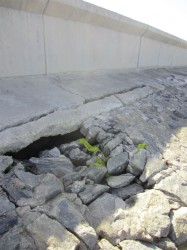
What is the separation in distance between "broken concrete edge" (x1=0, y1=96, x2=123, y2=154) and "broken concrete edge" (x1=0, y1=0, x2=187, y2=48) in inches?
43.2

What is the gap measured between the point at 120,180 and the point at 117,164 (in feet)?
0.45

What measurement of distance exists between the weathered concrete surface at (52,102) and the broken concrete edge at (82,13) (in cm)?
67

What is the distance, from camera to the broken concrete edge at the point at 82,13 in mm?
2392

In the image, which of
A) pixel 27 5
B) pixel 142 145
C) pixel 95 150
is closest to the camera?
pixel 95 150

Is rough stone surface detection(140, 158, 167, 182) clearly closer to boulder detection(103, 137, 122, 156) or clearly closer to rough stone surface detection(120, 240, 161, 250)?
boulder detection(103, 137, 122, 156)

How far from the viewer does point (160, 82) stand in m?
4.33

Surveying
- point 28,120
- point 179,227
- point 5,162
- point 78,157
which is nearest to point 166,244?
point 179,227

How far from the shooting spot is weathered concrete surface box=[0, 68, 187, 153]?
172cm

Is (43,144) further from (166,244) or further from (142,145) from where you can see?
(166,244)

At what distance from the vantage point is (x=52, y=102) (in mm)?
2209

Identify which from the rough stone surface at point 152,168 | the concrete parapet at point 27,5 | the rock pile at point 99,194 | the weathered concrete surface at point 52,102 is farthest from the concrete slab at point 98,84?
the rough stone surface at point 152,168

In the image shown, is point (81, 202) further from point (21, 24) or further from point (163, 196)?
point (21, 24)

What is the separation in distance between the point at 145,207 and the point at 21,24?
2002mm

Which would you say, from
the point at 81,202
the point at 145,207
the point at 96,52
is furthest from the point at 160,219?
the point at 96,52
